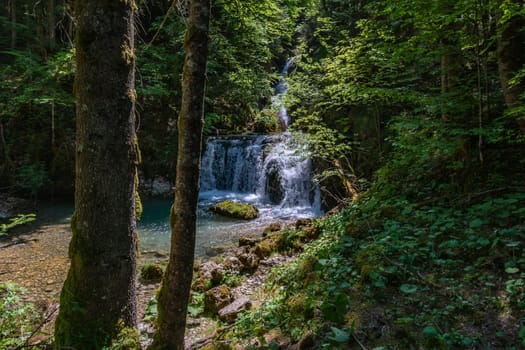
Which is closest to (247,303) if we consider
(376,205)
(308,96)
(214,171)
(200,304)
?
(200,304)

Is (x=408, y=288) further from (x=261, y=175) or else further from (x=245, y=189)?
(x=245, y=189)

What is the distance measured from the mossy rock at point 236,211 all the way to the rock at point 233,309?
6026 mm

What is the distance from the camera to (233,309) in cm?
411

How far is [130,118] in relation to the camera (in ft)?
9.06

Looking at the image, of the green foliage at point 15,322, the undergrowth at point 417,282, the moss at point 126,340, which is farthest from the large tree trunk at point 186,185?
the green foliage at point 15,322

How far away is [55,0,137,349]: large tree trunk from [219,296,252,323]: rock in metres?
1.55

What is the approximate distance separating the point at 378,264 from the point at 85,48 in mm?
3288

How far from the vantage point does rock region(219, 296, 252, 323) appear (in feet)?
13.1

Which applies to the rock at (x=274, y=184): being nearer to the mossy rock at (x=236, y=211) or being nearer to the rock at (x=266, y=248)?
the mossy rock at (x=236, y=211)

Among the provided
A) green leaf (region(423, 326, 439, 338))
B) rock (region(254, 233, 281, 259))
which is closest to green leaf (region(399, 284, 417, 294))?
green leaf (region(423, 326, 439, 338))

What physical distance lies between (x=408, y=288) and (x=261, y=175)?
35.1ft

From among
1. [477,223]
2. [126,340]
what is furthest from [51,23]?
[477,223]

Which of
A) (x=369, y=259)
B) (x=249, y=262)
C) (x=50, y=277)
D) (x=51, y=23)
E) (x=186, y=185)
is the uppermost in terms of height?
(x=51, y=23)

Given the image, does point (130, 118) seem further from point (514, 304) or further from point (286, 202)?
point (286, 202)
